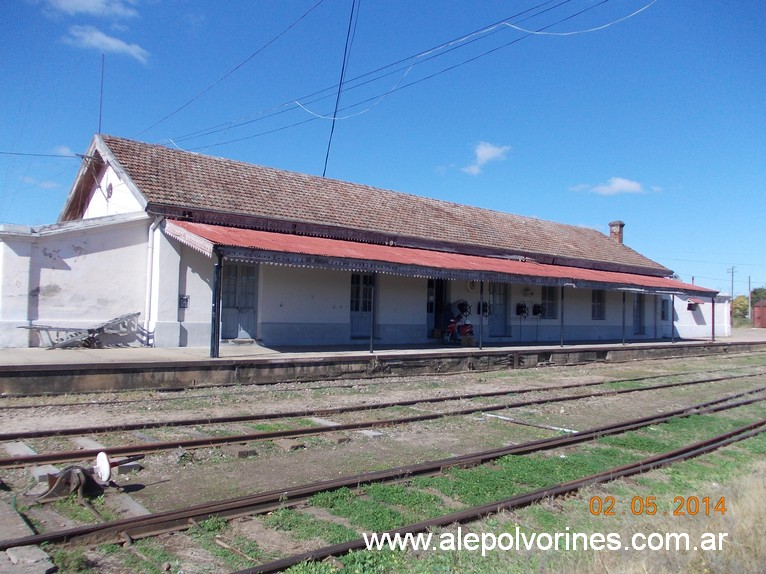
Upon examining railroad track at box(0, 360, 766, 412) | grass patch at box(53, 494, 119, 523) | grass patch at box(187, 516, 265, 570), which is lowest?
grass patch at box(187, 516, 265, 570)

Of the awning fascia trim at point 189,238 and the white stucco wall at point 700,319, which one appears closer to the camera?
the awning fascia trim at point 189,238

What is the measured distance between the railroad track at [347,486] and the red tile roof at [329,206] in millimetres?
11824

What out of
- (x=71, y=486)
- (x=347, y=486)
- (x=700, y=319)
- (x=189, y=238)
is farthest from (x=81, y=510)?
(x=700, y=319)

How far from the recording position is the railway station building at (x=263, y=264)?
588 inches

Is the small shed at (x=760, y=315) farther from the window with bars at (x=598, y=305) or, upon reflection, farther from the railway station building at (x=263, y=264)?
the window with bars at (x=598, y=305)

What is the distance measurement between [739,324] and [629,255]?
3501 centimetres

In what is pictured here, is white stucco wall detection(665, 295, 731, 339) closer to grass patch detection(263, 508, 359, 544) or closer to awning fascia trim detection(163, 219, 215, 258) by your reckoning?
awning fascia trim detection(163, 219, 215, 258)

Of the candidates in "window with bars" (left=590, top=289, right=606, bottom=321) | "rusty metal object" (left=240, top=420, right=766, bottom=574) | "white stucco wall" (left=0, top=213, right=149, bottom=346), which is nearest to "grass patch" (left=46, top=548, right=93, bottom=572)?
"rusty metal object" (left=240, top=420, right=766, bottom=574)

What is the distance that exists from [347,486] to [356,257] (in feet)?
34.3

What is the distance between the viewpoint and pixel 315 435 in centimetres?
852

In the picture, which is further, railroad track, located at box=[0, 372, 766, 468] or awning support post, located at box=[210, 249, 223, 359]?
awning support post, located at box=[210, 249, 223, 359]

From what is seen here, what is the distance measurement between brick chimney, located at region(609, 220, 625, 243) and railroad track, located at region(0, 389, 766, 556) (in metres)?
28.6

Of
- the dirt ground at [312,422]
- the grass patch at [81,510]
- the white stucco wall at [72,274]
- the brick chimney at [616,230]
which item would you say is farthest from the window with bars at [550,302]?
the grass patch at [81,510]

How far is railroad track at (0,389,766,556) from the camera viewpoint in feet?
14.9
